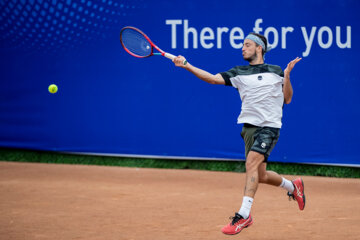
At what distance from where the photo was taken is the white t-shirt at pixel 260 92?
484 cm

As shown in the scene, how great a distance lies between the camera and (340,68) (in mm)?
7555

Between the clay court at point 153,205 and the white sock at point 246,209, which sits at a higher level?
the white sock at point 246,209

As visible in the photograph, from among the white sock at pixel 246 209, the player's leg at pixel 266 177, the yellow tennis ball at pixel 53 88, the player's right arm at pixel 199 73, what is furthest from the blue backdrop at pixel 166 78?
the white sock at pixel 246 209

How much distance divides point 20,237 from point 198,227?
1390mm

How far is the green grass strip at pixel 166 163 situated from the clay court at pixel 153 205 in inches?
6.4

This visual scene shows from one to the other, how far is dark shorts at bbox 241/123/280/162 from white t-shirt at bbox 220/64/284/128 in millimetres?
42

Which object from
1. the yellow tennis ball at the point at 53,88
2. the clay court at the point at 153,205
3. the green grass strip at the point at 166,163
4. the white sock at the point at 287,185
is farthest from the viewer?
the yellow tennis ball at the point at 53,88

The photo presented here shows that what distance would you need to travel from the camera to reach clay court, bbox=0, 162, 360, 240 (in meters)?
4.95

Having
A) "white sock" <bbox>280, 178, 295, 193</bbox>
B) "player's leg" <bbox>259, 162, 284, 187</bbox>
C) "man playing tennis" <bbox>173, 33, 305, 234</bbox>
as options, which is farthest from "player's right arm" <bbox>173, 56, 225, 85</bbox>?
"white sock" <bbox>280, 178, 295, 193</bbox>

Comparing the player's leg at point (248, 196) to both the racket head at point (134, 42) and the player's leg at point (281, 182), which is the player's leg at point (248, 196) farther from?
the racket head at point (134, 42)

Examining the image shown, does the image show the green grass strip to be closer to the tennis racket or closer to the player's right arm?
the tennis racket

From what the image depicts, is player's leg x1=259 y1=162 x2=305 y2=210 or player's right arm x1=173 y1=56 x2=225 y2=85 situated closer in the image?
player's right arm x1=173 y1=56 x2=225 y2=85

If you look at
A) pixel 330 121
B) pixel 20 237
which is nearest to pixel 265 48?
pixel 20 237

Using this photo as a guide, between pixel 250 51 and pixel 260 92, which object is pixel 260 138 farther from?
pixel 250 51
